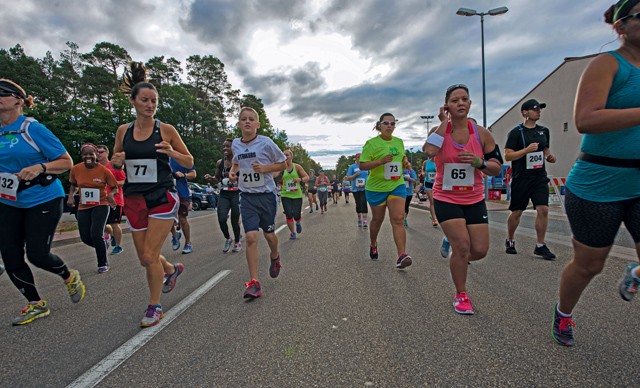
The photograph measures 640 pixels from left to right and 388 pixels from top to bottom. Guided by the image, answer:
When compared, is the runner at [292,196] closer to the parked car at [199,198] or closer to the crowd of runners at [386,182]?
the crowd of runners at [386,182]

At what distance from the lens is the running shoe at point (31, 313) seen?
3.01 metres

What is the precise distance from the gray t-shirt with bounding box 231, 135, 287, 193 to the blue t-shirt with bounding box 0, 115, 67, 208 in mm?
1654

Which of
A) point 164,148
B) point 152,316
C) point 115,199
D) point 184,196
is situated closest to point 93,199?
point 115,199

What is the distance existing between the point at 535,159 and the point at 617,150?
3.29m

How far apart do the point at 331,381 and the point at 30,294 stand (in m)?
2.99

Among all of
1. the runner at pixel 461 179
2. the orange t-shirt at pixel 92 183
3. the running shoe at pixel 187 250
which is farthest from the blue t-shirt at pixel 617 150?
the running shoe at pixel 187 250

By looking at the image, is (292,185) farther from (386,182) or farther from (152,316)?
(152,316)

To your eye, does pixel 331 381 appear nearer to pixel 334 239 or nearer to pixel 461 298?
pixel 461 298

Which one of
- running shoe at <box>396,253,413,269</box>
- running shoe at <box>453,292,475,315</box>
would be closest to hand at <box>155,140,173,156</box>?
running shoe at <box>453,292,475,315</box>

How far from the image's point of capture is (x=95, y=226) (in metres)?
4.98

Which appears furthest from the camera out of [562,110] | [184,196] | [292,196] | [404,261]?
[562,110]

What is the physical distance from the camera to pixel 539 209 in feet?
16.0

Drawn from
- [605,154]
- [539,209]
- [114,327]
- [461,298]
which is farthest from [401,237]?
[114,327]

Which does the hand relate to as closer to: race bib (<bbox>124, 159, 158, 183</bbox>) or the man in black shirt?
race bib (<bbox>124, 159, 158, 183</bbox>)
